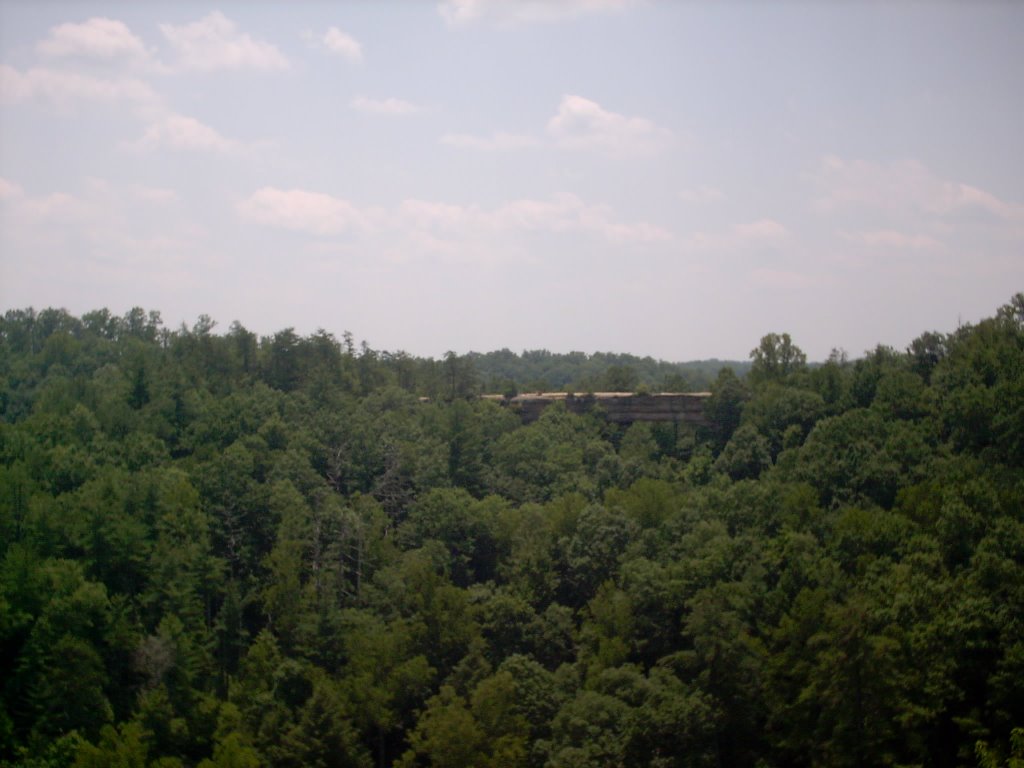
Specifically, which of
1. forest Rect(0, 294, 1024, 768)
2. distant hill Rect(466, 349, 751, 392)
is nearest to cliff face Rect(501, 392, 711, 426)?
forest Rect(0, 294, 1024, 768)

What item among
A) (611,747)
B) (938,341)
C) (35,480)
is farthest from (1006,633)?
(35,480)

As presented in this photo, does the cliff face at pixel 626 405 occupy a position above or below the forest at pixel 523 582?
above

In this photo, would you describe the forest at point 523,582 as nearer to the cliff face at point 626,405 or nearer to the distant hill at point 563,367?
the cliff face at point 626,405

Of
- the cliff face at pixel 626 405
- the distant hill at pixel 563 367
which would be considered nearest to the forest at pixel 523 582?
the cliff face at pixel 626 405

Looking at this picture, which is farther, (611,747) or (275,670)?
(275,670)

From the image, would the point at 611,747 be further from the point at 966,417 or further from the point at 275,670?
the point at 966,417

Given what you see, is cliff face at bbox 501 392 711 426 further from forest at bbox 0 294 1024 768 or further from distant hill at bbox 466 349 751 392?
distant hill at bbox 466 349 751 392
